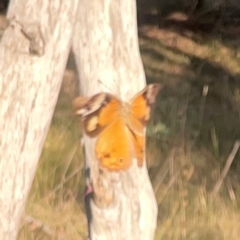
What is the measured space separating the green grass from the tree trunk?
25 cm

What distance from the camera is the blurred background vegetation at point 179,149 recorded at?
93 cm

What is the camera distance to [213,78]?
5.23ft

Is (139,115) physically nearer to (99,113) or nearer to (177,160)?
(99,113)

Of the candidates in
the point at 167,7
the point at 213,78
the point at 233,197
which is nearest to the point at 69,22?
the point at 233,197

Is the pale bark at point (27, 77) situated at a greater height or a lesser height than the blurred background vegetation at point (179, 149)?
greater

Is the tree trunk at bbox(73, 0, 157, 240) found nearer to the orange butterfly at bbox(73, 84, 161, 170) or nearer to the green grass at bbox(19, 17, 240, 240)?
the orange butterfly at bbox(73, 84, 161, 170)

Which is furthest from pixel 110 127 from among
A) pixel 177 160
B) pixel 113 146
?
pixel 177 160

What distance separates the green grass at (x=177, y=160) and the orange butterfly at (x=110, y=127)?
34 centimetres

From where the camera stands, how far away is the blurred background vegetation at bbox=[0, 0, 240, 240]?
3.05 ft

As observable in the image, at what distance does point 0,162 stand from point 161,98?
2.78 feet

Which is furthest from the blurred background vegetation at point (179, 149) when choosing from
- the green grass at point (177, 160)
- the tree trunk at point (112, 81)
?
the tree trunk at point (112, 81)

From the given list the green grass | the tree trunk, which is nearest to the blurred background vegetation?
the green grass

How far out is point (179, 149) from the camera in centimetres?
114

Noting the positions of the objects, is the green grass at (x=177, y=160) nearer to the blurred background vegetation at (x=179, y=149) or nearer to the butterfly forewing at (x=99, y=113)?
the blurred background vegetation at (x=179, y=149)
